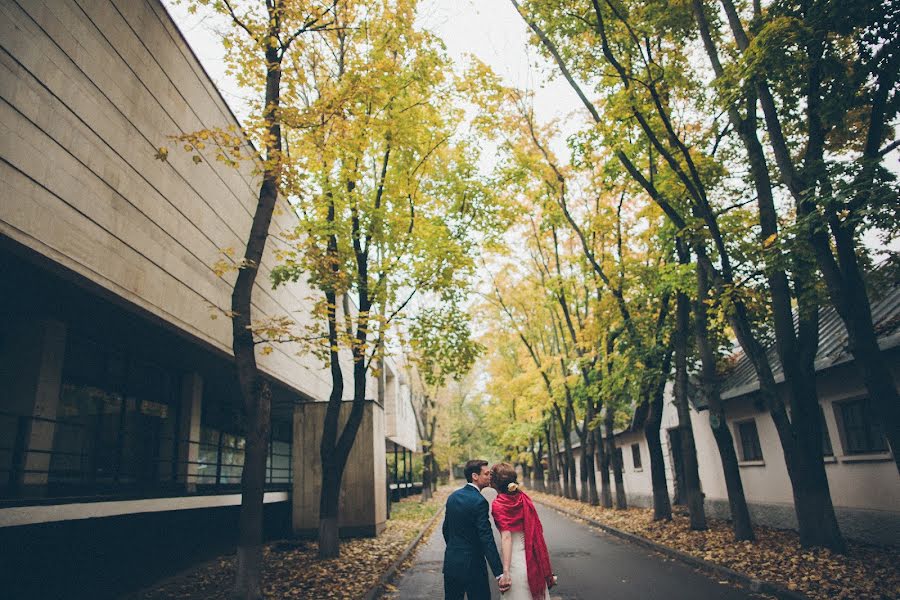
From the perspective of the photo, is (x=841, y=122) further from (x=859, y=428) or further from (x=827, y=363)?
(x=859, y=428)

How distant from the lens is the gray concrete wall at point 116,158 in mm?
5836

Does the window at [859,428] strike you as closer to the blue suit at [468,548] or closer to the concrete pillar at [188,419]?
the blue suit at [468,548]

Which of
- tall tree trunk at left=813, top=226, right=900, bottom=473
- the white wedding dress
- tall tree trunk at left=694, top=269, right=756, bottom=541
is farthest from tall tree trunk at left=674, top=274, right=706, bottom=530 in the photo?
the white wedding dress

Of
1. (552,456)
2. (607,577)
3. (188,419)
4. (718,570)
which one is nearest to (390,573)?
(607,577)

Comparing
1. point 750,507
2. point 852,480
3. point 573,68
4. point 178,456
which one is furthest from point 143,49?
point 750,507

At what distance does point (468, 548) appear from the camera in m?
5.13

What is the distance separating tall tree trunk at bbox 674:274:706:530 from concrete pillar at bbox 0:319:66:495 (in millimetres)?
13179

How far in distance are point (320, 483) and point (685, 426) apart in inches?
397

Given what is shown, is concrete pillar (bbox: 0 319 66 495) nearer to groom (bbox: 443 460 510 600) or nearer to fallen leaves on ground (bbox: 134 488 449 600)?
fallen leaves on ground (bbox: 134 488 449 600)

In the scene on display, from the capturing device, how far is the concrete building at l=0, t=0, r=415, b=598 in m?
6.17

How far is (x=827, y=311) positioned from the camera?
47.8 ft

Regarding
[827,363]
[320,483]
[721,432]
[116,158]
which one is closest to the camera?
[116,158]

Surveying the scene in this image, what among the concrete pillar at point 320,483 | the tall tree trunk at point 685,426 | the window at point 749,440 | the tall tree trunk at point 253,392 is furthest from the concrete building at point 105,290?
the window at point 749,440

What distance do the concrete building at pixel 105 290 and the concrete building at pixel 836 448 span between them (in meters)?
11.4
